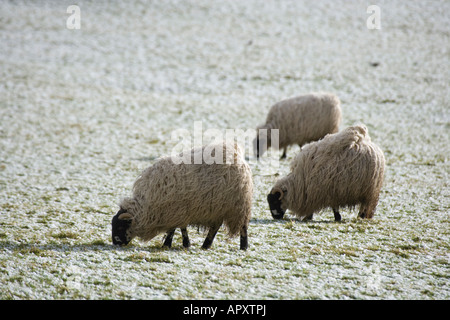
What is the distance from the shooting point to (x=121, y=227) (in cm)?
854

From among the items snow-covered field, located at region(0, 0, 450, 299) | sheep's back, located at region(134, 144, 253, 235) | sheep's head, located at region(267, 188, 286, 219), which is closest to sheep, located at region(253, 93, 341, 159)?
snow-covered field, located at region(0, 0, 450, 299)

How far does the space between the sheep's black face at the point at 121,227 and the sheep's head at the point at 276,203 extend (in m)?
3.52

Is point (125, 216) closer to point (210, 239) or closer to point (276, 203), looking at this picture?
point (210, 239)

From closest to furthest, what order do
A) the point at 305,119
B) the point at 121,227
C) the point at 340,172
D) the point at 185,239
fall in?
the point at 121,227 < the point at 185,239 < the point at 340,172 < the point at 305,119

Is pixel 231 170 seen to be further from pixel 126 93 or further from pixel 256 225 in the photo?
pixel 126 93

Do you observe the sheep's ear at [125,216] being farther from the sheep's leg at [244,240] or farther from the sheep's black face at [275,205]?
the sheep's black face at [275,205]

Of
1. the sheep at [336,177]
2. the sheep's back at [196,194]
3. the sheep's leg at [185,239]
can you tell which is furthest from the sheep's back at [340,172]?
the sheep's leg at [185,239]

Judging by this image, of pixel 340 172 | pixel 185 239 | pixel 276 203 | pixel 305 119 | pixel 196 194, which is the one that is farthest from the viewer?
pixel 305 119

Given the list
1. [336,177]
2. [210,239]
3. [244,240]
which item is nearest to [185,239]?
[210,239]

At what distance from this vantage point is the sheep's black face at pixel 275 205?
10742 mm

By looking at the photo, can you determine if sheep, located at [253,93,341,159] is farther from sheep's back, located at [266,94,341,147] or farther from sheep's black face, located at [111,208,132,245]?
sheep's black face, located at [111,208,132,245]

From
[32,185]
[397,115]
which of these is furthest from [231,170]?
[397,115]

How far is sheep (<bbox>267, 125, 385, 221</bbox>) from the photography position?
10.0 meters

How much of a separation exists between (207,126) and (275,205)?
9.88 metres
